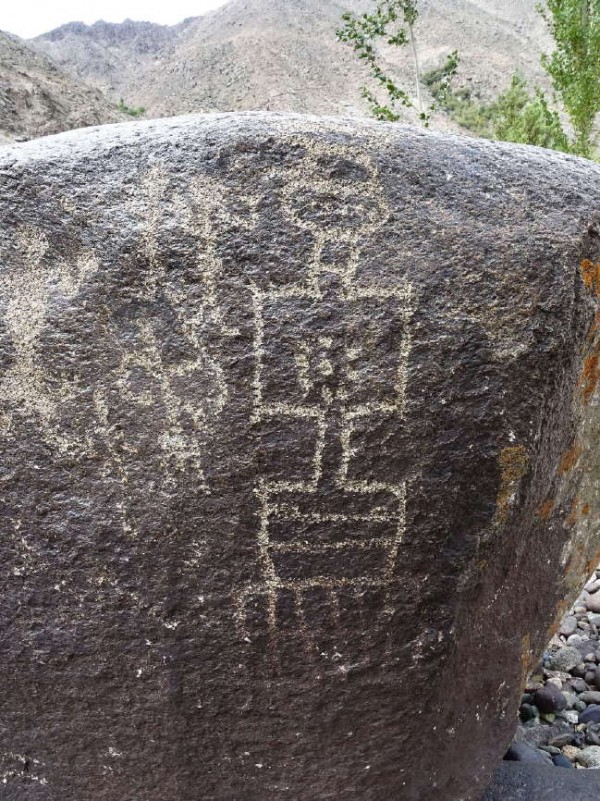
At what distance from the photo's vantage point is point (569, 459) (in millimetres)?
1889

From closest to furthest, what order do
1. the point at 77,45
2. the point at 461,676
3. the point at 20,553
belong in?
the point at 20,553 → the point at 461,676 → the point at 77,45

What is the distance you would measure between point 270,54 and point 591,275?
141 ft

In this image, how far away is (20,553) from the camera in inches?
64.9

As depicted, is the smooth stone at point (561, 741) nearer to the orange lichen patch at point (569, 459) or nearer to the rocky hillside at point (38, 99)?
the orange lichen patch at point (569, 459)

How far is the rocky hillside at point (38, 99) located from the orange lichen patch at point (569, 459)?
15.3 m

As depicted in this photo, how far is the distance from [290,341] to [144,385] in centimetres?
32

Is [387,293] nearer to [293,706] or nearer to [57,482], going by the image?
[57,482]

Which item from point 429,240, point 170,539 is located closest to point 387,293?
point 429,240

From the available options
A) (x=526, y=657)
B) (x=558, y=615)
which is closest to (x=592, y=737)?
(x=558, y=615)

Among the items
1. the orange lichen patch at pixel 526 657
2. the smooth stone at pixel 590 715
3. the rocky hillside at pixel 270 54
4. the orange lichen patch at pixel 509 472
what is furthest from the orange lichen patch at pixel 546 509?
the rocky hillside at pixel 270 54

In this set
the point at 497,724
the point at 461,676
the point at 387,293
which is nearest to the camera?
the point at 387,293

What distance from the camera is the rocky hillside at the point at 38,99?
16859 mm

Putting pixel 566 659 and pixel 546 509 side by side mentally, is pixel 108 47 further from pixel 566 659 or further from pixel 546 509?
pixel 546 509

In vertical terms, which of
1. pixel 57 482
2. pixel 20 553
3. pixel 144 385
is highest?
pixel 144 385
